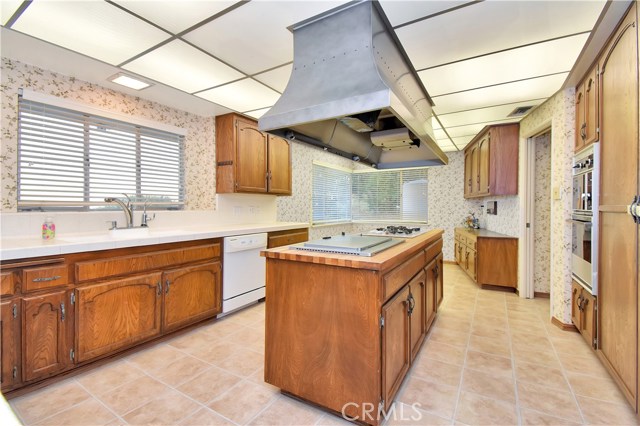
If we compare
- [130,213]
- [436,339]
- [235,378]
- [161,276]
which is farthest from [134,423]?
[436,339]

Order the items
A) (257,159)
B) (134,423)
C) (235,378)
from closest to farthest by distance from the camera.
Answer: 1. (134,423)
2. (235,378)
3. (257,159)

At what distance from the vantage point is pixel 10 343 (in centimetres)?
169

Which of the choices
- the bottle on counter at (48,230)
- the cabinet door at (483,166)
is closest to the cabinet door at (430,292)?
the cabinet door at (483,166)

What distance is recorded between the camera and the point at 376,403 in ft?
4.79

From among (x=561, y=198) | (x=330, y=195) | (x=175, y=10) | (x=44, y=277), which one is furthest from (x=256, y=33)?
(x=330, y=195)

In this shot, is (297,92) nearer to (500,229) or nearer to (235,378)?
(235,378)

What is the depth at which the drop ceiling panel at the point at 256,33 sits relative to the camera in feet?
5.35

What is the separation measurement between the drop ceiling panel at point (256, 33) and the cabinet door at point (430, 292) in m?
1.98

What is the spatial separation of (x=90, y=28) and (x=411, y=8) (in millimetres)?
1908

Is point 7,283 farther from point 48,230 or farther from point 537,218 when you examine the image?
point 537,218

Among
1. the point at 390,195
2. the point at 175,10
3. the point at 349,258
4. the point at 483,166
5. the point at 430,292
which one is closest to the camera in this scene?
the point at 349,258

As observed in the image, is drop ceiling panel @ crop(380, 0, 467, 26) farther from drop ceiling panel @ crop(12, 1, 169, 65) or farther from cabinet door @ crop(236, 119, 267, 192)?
cabinet door @ crop(236, 119, 267, 192)

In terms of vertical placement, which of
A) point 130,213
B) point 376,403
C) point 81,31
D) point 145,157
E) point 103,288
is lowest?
point 376,403

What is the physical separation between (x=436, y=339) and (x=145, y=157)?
329 cm
